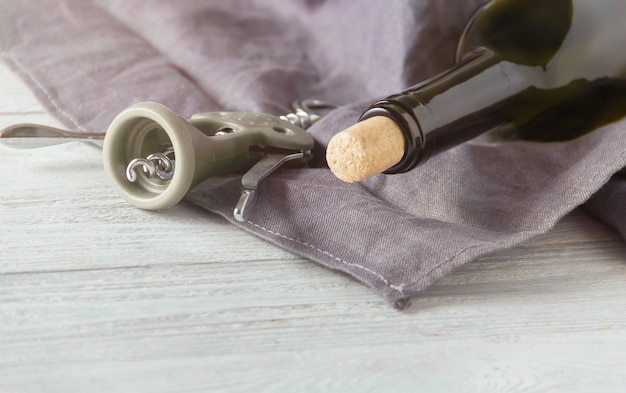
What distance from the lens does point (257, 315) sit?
596mm

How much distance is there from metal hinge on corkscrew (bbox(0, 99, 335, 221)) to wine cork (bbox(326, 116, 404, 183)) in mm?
105

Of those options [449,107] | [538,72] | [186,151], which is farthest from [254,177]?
[538,72]

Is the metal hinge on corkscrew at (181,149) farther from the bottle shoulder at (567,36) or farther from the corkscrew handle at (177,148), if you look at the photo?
the bottle shoulder at (567,36)

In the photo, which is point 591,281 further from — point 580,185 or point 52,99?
point 52,99

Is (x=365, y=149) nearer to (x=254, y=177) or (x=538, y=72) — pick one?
(x=254, y=177)

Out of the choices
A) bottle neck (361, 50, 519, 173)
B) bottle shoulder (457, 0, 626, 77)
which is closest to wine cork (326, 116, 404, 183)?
bottle neck (361, 50, 519, 173)

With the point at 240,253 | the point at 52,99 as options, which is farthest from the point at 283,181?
the point at 52,99

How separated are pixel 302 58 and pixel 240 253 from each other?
19.8 inches

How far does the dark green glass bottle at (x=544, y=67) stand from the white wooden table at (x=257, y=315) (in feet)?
0.45

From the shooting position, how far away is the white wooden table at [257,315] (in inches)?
21.1

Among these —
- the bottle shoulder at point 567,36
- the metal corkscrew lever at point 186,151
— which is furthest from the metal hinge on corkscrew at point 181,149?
the bottle shoulder at point 567,36

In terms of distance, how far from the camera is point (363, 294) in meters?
A: 0.63

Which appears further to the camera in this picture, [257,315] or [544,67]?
[544,67]

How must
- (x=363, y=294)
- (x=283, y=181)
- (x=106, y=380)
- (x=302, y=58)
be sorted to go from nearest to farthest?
(x=106, y=380)
(x=363, y=294)
(x=283, y=181)
(x=302, y=58)
